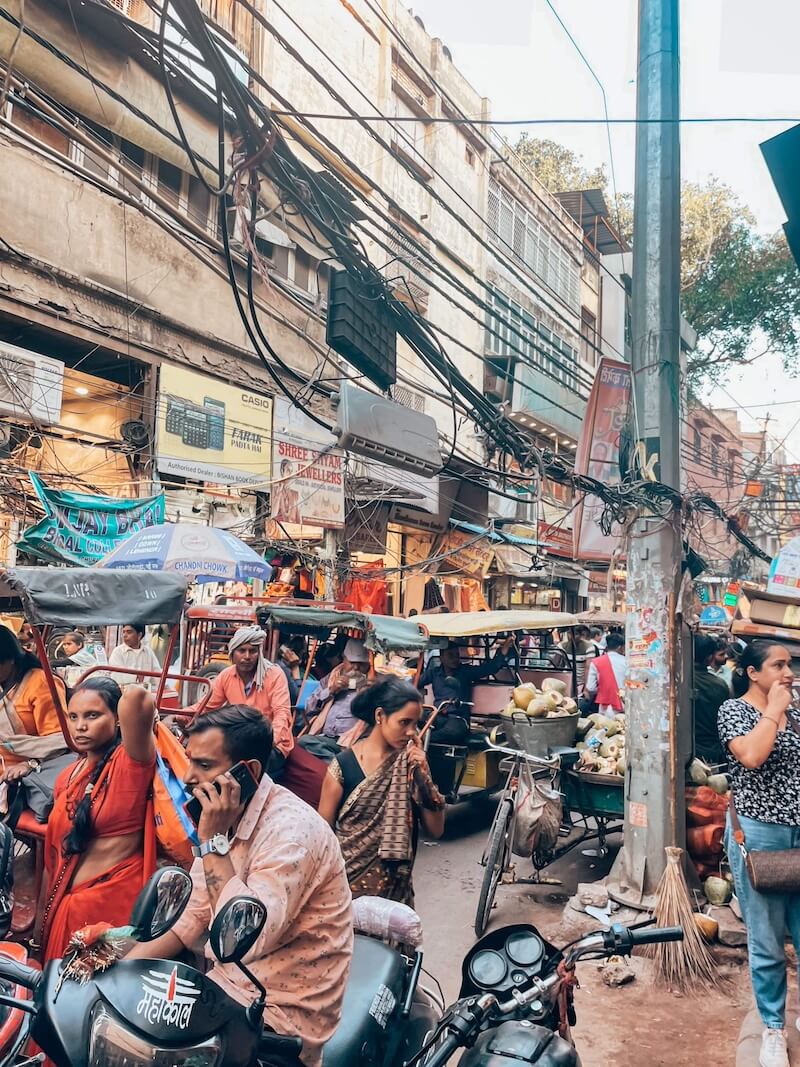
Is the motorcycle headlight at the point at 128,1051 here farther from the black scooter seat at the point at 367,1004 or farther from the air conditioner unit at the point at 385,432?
the air conditioner unit at the point at 385,432

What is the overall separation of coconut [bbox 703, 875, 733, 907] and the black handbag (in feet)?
7.61

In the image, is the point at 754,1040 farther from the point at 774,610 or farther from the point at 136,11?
the point at 136,11

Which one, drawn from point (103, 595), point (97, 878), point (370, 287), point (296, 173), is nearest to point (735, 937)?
point (97, 878)

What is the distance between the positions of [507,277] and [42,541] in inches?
737

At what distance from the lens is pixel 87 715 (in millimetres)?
3668

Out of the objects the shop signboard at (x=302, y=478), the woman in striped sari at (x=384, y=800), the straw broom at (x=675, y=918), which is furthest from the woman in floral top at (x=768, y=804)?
the shop signboard at (x=302, y=478)

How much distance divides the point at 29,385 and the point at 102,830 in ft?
30.7

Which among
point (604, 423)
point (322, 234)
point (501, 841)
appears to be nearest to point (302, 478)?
point (604, 423)

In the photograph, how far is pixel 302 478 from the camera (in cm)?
1562

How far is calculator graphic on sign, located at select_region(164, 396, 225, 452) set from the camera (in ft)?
44.5

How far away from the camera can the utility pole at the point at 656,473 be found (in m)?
5.88

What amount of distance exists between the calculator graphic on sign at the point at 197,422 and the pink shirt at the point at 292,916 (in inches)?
469

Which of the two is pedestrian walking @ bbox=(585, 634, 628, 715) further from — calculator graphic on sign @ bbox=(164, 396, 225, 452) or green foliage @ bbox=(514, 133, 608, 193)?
green foliage @ bbox=(514, 133, 608, 193)

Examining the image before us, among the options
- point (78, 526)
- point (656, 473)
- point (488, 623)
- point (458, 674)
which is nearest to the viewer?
point (656, 473)
